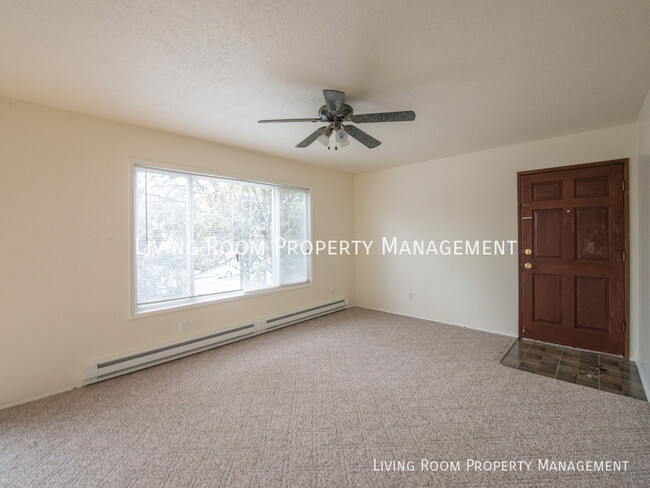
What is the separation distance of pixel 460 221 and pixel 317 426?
343 cm

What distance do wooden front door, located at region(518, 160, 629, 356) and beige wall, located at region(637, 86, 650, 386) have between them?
0.30 m

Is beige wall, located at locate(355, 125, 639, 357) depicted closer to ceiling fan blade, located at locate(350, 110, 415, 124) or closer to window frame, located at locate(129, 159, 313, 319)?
window frame, located at locate(129, 159, 313, 319)

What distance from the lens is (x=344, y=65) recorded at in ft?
6.53

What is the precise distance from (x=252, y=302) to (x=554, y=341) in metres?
3.85

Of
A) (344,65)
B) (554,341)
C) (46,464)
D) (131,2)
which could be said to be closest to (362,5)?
(344,65)

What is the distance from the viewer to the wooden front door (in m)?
3.22

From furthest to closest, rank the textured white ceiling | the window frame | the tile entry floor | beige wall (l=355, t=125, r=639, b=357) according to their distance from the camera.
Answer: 1. beige wall (l=355, t=125, r=639, b=357)
2. the window frame
3. the tile entry floor
4. the textured white ceiling

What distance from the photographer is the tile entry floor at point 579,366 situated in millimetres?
2613

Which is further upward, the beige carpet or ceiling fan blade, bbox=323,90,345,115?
ceiling fan blade, bbox=323,90,345,115

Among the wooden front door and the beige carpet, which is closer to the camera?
the beige carpet

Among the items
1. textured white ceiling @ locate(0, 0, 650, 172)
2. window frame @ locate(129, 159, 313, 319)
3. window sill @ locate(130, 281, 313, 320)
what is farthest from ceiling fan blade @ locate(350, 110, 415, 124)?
window sill @ locate(130, 281, 313, 320)

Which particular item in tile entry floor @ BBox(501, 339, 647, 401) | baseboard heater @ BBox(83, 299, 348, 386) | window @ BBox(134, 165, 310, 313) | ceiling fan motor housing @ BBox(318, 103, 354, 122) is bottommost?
tile entry floor @ BBox(501, 339, 647, 401)

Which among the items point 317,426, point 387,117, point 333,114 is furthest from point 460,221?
point 317,426

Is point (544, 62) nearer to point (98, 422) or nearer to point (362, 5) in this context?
point (362, 5)
